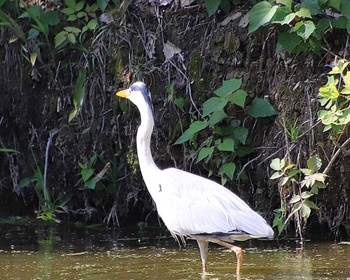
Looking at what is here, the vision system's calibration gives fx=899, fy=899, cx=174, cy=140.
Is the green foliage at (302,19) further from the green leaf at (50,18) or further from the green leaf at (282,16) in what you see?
the green leaf at (50,18)

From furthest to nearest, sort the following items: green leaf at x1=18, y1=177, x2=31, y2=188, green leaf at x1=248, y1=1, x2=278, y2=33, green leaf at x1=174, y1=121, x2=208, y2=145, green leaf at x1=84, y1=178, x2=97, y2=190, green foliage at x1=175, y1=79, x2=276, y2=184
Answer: green leaf at x1=18, y1=177, x2=31, y2=188 < green leaf at x1=84, y1=178, x2=97, y2=190 < green leaf at x1=174, y1=121, x2=208, y2=145 < green foliage at x1=175, y1=79, x2=276, y2=184 < green leaf at x1=248, y1=1, x2=278, y2=33

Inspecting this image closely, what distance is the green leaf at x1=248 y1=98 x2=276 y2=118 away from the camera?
23.8 feet

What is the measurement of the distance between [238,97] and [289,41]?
0.59m

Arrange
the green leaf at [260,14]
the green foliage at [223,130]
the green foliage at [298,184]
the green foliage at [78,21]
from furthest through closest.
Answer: the green foliage at [78,21], the green foliage at [223,130], the green leaf at [260,14], the green foliage at [298,184]

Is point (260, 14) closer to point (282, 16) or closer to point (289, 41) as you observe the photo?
point (282, 16)

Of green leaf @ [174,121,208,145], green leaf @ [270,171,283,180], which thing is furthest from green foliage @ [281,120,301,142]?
green leaf @ [174,121,208,145]

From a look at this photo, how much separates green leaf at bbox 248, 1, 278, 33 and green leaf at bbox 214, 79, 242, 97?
1.49 ft

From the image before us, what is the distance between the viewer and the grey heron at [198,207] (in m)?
5.98

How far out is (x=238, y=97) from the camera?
7.06m

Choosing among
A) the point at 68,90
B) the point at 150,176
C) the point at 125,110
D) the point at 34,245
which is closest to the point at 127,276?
the point at 150,176

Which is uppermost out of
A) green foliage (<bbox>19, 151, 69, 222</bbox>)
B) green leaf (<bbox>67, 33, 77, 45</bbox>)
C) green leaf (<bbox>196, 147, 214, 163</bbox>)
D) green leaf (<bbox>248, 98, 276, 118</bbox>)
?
green leaf (<bbox>67, 33, 77, 45</bbox>)

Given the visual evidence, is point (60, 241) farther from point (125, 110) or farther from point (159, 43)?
point (159, 43)

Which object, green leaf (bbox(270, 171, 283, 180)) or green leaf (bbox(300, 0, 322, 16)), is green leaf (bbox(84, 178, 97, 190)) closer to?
green leaf (bbox(270, 171, 283, 180))

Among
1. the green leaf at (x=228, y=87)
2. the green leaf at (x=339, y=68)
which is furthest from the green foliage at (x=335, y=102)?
the green leaf at (x=228, y=87)
